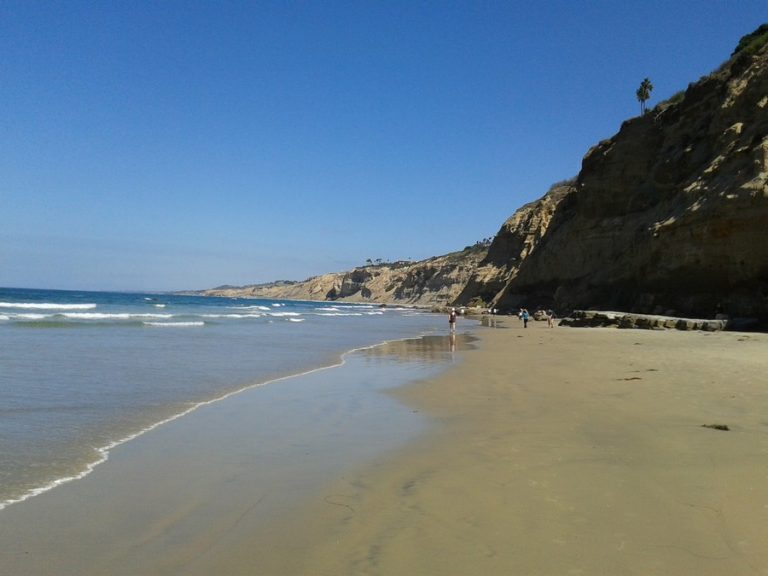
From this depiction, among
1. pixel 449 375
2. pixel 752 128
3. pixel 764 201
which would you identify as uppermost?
pixel 752 128

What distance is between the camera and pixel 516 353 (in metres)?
17.2

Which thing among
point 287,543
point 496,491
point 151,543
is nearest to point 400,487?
point 496,491

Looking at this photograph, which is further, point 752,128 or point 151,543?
point 752,128

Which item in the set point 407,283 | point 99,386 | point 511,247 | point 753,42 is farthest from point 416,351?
point 407,283

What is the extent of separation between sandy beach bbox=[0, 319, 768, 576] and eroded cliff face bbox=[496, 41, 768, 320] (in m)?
20.2

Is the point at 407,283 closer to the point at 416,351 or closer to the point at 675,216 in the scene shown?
the point at 675,216

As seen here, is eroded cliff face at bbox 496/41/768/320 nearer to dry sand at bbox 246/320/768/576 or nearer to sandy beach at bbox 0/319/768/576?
dry sand at bbox 246/320/768/576

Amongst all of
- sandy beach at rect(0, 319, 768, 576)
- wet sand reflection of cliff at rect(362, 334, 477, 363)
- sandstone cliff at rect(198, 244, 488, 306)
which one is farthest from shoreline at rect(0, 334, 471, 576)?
sandstone cliff at rect(198, 244, 488, 306)

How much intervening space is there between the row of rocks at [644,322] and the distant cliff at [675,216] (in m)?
2.44

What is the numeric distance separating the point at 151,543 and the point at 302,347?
16200 mm

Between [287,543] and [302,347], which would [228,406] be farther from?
[302,347]

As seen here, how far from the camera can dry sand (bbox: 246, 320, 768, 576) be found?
10.9 feet

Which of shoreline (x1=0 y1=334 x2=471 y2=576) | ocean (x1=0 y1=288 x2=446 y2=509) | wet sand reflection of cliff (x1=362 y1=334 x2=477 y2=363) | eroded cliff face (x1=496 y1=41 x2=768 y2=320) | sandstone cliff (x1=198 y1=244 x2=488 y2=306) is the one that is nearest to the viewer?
shoreline (x1=0 y1=334 x2=471 y2=576)

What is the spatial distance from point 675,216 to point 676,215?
0.07 m
